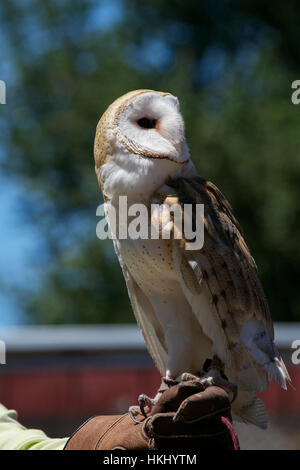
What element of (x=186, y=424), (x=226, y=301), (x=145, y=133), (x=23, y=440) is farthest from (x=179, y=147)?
(x=23, y=440)

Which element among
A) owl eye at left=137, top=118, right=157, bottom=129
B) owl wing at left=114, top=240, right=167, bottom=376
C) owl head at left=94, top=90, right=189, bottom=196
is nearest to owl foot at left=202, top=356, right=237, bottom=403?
owl wing at left=114, top=240, right=167, bottom=376

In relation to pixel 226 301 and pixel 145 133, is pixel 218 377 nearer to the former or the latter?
pixel 226 301

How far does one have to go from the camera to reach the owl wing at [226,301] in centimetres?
222

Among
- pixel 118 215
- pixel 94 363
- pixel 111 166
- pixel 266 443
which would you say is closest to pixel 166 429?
pixel 118 215

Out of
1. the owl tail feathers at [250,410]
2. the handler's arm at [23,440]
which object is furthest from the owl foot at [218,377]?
the handler's arm at [23,440]

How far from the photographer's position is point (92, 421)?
2215 mm

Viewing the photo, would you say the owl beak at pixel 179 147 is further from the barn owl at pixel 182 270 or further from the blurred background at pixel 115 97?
the blurred background at pixel 115 97

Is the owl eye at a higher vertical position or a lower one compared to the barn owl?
higher

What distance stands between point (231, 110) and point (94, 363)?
7.20 metres

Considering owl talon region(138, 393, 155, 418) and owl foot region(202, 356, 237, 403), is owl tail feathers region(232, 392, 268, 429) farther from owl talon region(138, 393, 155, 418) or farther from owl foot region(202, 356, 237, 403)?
owl talon region(138, 393, 155, 418)

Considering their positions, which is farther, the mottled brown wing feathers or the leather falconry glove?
the mottled brown wing feathers

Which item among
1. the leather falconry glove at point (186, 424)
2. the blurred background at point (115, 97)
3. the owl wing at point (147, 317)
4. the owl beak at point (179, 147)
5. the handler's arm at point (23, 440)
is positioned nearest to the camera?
the leather falconry glove at point (186, 424)

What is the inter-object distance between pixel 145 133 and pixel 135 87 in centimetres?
988

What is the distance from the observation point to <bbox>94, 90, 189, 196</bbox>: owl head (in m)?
2.30
